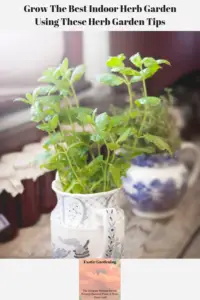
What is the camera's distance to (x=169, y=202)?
1.04 meters

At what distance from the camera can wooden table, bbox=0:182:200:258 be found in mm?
1039

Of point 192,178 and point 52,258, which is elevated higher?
point 192,178

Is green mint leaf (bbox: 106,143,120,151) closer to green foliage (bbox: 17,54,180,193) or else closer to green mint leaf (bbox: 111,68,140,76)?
green foliage (bbox: 17,54,180,193)

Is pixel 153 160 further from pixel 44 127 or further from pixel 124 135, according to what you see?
pixel 44 127

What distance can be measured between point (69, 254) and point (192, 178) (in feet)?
1.10

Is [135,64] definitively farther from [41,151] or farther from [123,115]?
[41,151]

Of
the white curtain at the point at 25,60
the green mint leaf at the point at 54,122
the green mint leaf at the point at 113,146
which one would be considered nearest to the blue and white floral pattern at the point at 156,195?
the green mint leaf at the point at 113,146

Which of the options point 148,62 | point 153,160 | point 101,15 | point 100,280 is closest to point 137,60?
point 148,62

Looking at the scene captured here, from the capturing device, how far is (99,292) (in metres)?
1.03

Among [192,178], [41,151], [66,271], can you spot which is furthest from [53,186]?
[192,178]

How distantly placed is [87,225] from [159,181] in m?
0.19

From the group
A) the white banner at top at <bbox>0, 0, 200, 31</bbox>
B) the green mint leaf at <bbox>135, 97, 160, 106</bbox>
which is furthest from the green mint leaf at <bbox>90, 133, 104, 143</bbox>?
the white banner at top at <bbox>0, 0, 200, 31</bbox>

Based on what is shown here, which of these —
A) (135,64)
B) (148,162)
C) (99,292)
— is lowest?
(99,292)

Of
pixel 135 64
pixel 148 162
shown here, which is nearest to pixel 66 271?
pixel 148 162
